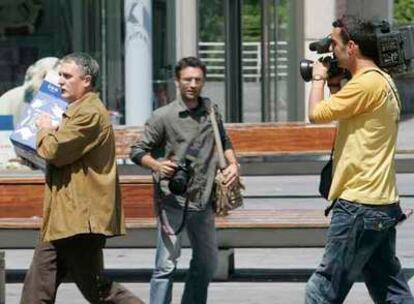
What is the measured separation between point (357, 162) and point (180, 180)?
150 centimetres

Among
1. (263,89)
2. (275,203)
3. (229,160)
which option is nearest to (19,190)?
(229,160)

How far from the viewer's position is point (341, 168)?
23.8 ft

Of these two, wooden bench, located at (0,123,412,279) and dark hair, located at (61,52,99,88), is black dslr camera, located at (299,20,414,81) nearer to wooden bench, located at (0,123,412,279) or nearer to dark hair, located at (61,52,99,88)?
dark hair, located at (61,52,99,88)

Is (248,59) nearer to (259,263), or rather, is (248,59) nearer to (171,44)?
(171,44)

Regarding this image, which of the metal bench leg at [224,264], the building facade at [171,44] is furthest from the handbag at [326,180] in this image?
the building facade at [171,44]

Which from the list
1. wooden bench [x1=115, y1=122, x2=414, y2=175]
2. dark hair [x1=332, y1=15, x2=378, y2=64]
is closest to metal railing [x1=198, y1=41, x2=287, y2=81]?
wooden bench [x1=115, y1=122, x2=414, y2=175]

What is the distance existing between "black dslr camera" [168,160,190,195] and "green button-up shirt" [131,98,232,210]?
9 centimetres

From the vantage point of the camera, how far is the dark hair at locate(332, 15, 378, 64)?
23.7ft

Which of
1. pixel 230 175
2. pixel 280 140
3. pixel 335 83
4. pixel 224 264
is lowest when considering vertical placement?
pixel 224 264

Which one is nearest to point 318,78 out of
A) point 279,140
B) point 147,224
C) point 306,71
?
point 306,71

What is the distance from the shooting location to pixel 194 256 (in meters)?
8.78

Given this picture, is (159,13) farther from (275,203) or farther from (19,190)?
(19,190)

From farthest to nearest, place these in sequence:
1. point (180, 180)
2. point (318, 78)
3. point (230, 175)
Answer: point (230, 175) → point (180, 180) → point (318, 78)

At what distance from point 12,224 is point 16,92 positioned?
817cm
